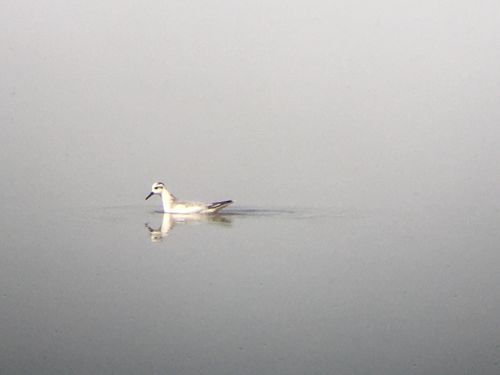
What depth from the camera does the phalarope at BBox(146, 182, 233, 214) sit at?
12.3m

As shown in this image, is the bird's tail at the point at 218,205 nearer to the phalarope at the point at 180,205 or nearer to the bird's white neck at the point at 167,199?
the phalarope at the point at 180,205

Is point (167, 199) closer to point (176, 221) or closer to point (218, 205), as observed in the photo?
point (218, 205)

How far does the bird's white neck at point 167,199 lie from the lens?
1258 centimetres

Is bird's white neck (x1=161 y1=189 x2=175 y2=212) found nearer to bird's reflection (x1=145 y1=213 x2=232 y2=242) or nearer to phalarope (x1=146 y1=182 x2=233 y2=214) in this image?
phalarope (x1=146 y1=182 x2=233 y2=214)

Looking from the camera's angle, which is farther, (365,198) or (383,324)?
(365,198)

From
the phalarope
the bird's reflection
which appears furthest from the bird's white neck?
the bird's reflection

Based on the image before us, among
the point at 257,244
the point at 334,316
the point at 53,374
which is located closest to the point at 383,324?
the point at 334,316

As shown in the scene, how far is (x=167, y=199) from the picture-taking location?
1262 cm

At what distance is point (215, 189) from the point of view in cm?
1298

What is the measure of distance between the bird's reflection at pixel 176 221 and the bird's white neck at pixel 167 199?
20cm

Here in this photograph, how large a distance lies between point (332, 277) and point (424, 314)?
1155mm

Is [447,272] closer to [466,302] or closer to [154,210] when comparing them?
[466,302]

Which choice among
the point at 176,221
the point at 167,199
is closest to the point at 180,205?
the point at 167,199

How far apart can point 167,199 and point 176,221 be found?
32.2 inches
